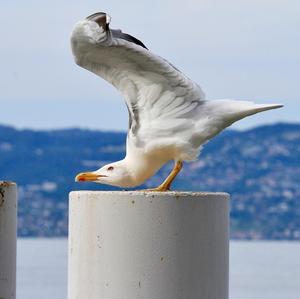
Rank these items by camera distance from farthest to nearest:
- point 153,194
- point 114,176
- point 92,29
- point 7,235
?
point 7,235, point 114,176, point 92,29, point 153,194

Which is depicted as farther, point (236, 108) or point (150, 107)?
point (150, 107)

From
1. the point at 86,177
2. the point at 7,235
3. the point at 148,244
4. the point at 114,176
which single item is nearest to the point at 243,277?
the point at 7,235

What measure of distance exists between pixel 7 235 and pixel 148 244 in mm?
1886

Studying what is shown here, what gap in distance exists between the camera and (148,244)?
11828 mm

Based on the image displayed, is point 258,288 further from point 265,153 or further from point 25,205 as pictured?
point 265,153

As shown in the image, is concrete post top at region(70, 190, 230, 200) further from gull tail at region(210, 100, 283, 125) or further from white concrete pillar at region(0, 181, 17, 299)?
white concrete pillar at region(0, 181, 17, 299)

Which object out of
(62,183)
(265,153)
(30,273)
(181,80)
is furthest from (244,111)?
(265,153)

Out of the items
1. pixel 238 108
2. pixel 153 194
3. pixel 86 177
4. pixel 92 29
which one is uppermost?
pixel 92 29

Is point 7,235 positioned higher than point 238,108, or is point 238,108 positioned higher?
point 238,108

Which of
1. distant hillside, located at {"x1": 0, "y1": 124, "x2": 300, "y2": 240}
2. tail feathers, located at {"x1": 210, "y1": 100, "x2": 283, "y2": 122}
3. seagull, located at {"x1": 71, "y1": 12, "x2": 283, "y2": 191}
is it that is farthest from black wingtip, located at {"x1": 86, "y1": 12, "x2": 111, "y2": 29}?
distant hillside, located at {"x1": 0, "y1": 124, "x2": 300, "y2": 240}

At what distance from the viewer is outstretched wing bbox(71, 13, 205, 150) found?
12617 millimetres

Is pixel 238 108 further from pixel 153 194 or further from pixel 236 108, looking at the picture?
pixel 153 194

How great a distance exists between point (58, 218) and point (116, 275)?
105 metres

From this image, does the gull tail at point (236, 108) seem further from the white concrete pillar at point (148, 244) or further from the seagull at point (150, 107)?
the white concrete pillar at point (148, 244)
